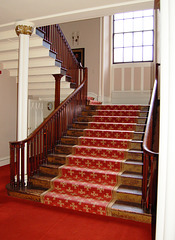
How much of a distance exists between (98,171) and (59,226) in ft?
4.33

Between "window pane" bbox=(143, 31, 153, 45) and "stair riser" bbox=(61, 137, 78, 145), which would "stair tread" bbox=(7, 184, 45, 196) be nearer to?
"stair riser" bbox=(61, 137, 78, 145)

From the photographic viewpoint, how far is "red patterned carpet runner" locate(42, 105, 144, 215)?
11.8 ft

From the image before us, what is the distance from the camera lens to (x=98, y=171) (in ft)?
13.4

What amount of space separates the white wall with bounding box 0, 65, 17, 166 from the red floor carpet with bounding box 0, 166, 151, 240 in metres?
3.04

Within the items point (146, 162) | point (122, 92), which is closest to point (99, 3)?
point (146, 162)

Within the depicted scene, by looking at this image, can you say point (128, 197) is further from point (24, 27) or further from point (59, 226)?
point (24, 27)

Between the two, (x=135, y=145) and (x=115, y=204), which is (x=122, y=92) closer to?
(x=135, y=145)

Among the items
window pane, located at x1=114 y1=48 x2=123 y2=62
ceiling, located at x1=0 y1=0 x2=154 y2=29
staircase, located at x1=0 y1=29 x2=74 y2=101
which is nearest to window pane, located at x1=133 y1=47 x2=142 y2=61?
window pane, located at x1=114 y1=48 x2=123 y2=62

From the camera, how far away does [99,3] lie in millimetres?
3455

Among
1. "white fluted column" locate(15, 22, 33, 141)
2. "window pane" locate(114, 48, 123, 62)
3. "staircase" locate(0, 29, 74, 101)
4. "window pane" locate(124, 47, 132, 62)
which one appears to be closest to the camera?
"white fluted column" locate(15, 22, 33, 141)

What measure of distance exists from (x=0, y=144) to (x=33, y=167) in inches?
91.8

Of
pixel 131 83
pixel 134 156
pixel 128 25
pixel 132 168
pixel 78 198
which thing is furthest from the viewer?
pixel 128 25

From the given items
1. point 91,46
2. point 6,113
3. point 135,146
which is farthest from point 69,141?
point 91,46

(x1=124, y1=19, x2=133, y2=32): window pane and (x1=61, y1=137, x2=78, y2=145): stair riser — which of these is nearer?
(x1=61, y1=137, x2=78, y2=145): stair riser
